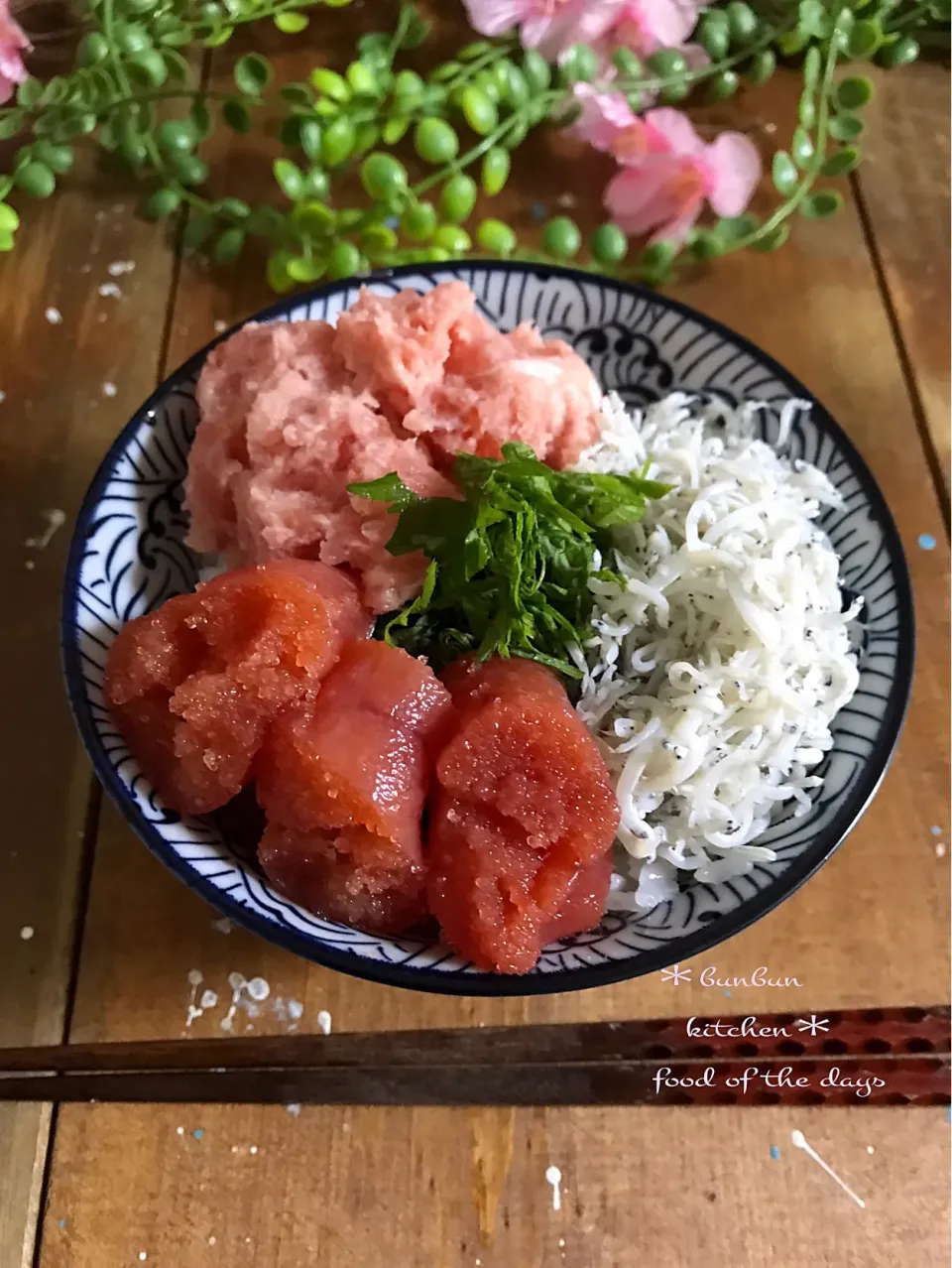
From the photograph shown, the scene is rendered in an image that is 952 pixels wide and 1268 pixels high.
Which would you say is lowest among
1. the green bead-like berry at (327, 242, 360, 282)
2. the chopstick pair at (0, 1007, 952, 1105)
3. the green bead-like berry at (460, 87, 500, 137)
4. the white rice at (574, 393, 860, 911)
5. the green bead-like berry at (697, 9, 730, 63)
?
the chopstick pair at (0, 1007, 952, 1105)

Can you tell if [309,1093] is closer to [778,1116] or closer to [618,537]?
[778,1116]

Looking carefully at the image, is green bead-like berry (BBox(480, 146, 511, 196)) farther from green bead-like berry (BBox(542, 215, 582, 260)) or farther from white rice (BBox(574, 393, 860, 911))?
white rice (BBox(574, 393, 860, 911))

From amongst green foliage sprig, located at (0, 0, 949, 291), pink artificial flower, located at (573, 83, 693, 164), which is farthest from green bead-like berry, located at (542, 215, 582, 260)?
pink artificial flower, located at (573, 83, 693, 164)

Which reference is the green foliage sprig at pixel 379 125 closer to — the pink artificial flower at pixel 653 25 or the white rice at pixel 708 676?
the pink artificial flower at pixel 653 25

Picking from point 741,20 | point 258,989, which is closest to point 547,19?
point 741,20

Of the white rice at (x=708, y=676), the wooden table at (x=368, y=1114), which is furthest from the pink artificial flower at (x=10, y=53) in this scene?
the white rice at (x=708, y=676)

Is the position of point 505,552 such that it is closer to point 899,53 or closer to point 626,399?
point 626,399
